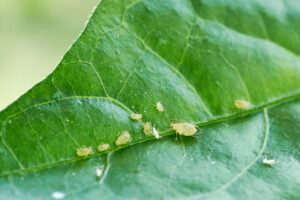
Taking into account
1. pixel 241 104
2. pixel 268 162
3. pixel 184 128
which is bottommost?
pixel 268 162

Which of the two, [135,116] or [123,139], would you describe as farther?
[135,116]

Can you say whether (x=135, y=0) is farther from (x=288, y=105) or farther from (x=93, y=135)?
(x=288, y=105)

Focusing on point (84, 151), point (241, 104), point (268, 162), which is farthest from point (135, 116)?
point (268, 162)

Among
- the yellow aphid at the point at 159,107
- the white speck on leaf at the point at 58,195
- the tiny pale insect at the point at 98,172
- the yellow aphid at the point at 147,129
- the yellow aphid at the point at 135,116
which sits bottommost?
the tiny pale insect at the point at 98,172

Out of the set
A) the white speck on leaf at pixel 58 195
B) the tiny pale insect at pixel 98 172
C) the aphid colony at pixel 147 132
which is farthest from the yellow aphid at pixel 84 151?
the white speck on leaf at pixel 58 195

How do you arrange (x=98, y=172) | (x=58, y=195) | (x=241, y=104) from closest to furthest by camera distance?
(x=58, y=195) < (x=98, y=172) < (x=241, y=104)

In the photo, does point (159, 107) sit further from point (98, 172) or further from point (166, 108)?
point (98, 172)

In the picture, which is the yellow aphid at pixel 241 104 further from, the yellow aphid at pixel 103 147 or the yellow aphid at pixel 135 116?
the yellow aphid at pixel 103 147
